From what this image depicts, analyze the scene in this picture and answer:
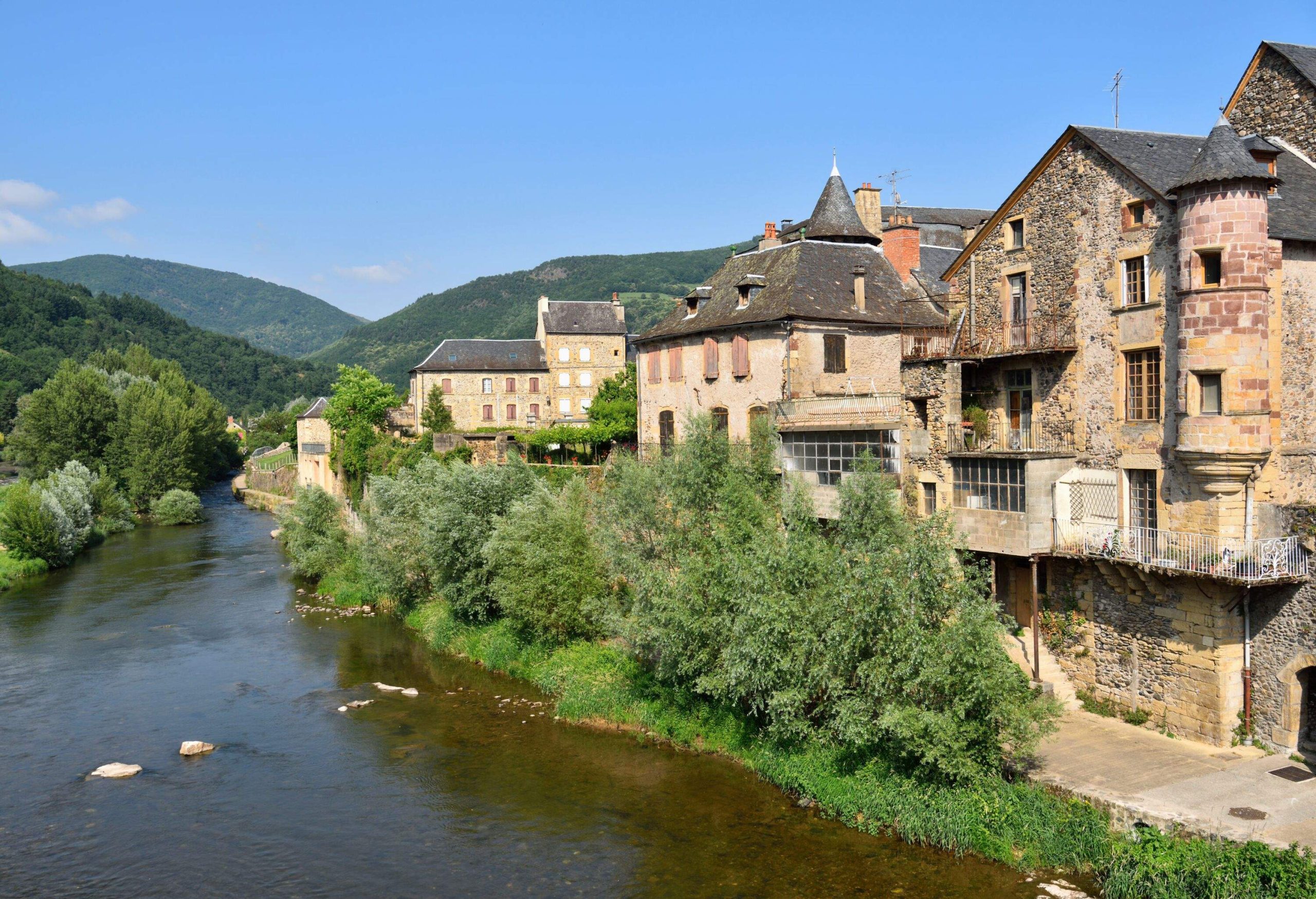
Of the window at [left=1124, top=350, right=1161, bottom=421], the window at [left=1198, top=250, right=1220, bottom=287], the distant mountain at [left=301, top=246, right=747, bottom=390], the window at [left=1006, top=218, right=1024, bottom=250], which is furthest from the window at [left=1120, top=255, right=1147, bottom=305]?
the distant mountain at [left=301, top=246, right=747, bottom=390]

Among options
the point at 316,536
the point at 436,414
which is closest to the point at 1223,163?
the point at 316,536

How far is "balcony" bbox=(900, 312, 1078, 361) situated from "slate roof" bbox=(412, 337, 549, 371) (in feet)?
105

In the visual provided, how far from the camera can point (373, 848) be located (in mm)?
16125

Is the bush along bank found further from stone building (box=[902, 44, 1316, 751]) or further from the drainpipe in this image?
the drainpipe

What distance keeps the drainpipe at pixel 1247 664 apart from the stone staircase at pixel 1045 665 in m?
3.06

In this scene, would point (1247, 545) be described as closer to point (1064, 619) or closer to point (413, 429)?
point (1064, 619)

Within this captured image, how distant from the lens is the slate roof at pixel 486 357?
5206 centimetres

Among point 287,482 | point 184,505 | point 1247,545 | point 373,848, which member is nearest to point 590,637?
point 373,848

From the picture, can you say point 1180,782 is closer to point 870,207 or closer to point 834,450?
point 834,450

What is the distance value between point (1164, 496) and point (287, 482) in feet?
199

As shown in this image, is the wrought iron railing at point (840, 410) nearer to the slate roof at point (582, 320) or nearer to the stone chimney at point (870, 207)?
the stone chimney at point (870, 207)

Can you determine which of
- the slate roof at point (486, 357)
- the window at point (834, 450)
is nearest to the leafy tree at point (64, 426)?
the slate roof at point (486, 357)

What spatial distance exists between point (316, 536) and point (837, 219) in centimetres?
2456

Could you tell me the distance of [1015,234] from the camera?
21688mm
